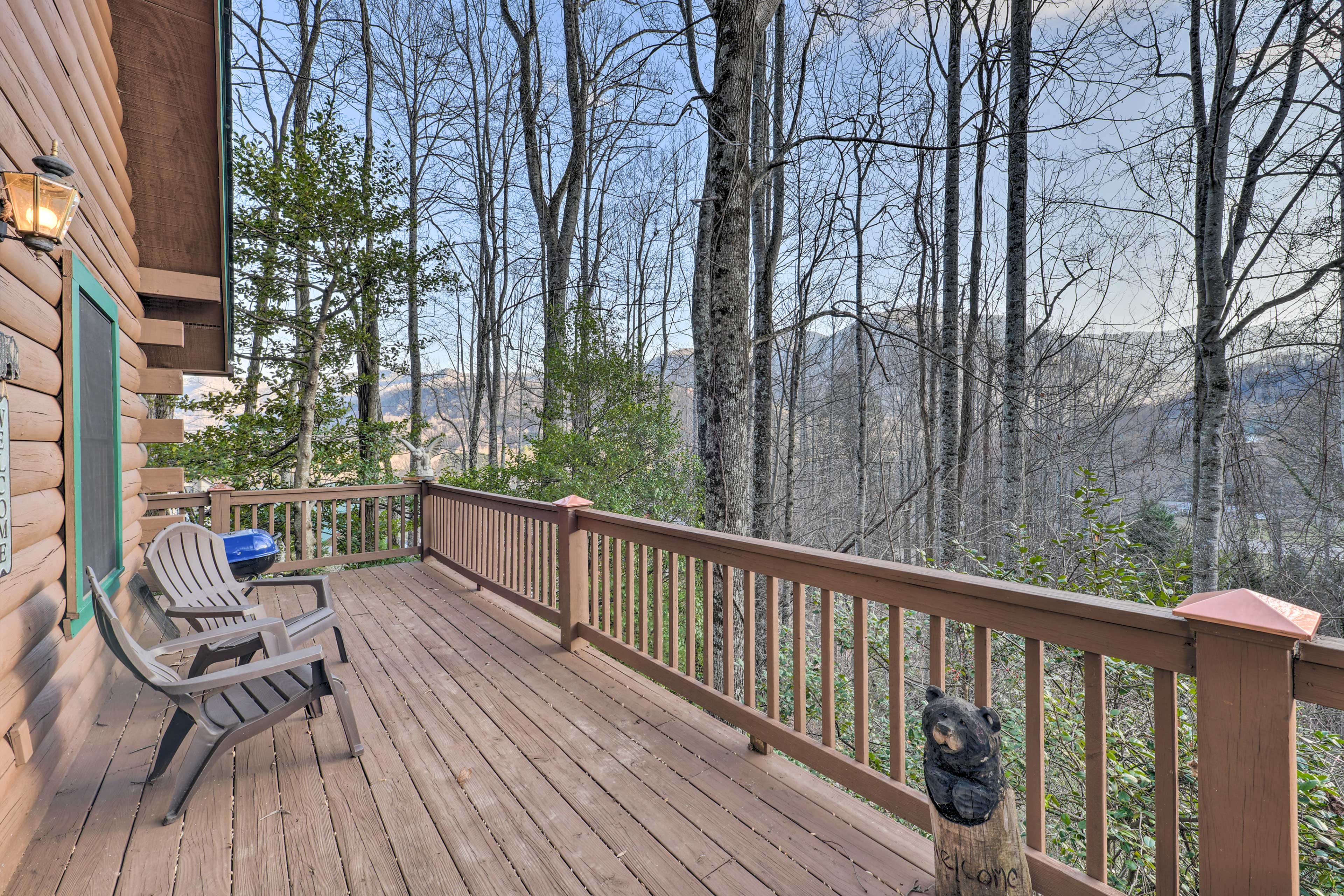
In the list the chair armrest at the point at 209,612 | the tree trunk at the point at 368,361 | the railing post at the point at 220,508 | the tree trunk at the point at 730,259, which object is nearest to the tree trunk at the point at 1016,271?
the tree trunk at the point at 730,259

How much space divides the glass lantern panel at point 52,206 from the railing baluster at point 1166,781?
342cm

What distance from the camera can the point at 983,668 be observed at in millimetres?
1687

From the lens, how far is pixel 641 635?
3258 millimetres

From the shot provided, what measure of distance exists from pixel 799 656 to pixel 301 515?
5498 mm

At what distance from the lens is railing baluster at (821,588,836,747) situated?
201cm

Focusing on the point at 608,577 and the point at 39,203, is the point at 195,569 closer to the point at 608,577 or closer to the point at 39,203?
the point at 39,203

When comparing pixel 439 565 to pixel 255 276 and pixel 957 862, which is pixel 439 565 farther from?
pixel 957 862

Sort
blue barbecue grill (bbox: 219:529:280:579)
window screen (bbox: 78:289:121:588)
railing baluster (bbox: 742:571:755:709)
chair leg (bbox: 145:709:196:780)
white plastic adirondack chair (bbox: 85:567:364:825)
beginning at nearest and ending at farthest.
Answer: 1. white plastic adirondack chair (bbox: 85:567:364:825)
2. chair leg (bbox: 145:709:196:780)
3. railing baluster (bbox: 742:571:755:709)
4. window screen (bbox: 78:289:121:588)
5. blue barbecue grill (bbox: 219:529:280:579)

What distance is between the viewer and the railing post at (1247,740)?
1.15 metres

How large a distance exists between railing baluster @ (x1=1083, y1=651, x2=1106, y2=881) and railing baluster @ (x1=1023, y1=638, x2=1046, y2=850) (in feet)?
0.34

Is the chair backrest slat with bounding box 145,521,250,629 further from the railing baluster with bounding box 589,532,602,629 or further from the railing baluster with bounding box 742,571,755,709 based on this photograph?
the railing baluster with bounding box 742,571,755,709

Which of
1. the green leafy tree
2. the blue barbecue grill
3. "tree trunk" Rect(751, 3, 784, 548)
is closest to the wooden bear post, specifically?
"tree trunk" Rect(751, 3, 784, 548)

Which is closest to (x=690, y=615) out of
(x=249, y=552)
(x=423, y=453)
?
(x=249, y=552)

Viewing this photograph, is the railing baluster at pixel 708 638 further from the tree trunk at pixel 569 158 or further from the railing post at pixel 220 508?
the tree trunk at pixel 569 158
